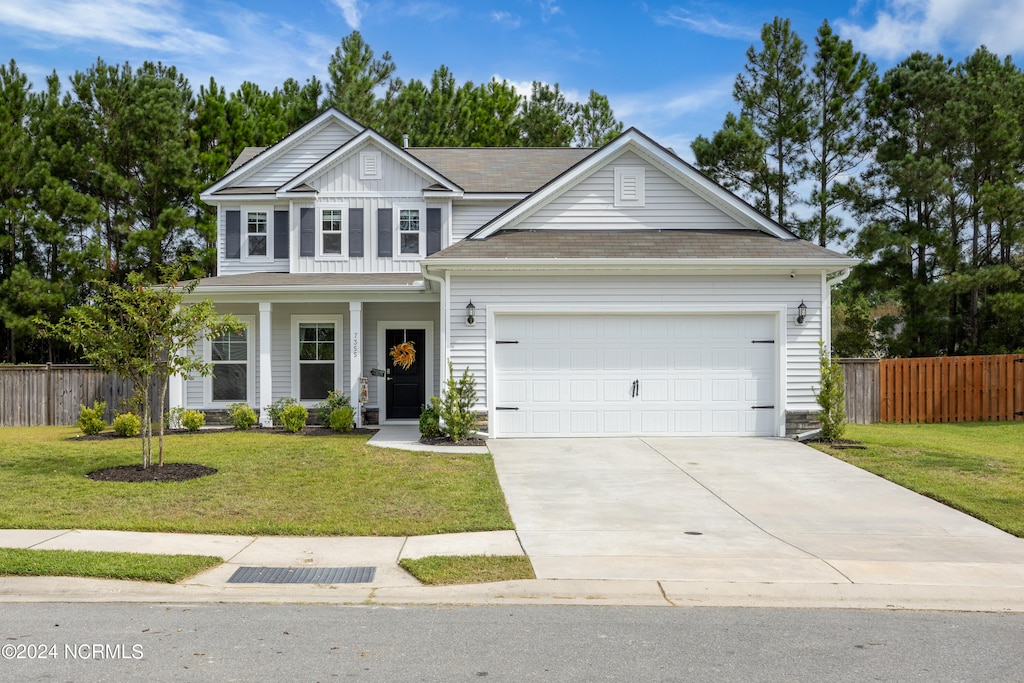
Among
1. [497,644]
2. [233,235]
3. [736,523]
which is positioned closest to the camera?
[497,644]

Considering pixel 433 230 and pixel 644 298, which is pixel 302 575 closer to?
pixel 644 298

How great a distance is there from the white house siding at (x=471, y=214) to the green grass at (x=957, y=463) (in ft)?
30.9

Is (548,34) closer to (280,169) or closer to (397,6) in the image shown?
(397,6)

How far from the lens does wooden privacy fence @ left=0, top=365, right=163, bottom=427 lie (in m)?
17.9

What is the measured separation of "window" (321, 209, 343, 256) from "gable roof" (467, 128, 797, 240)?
16.1ft

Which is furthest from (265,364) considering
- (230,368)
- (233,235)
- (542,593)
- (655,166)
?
(542,593)

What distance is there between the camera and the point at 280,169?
1955 centimetres

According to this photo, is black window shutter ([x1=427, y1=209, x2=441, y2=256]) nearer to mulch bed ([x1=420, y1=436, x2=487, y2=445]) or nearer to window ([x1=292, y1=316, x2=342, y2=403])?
window ([x1=292, y1=316, x2=342, y2=403])

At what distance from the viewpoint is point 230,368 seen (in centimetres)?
1748

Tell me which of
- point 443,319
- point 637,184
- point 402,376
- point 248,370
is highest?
point 637,184

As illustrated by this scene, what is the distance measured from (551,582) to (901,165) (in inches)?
864

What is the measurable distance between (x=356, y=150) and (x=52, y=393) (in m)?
8.98

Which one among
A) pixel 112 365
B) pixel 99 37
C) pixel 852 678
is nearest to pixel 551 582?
pixel 852 678

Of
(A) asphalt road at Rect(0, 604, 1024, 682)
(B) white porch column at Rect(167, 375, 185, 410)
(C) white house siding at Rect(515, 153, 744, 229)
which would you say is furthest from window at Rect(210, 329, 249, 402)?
(A) asphalt road at Rect(0, 604, 1024, 682)
